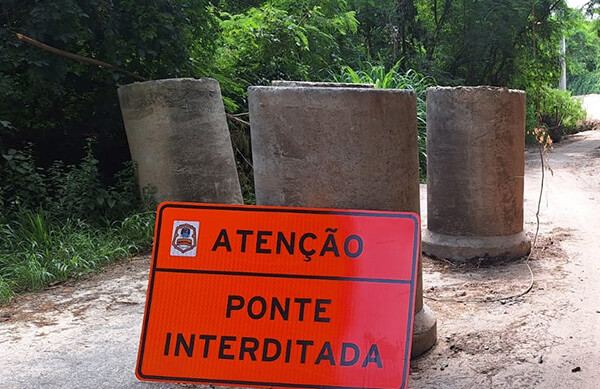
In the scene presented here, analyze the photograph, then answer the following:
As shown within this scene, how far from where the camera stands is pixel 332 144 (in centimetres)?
311

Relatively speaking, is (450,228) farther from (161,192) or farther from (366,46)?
(366,46)

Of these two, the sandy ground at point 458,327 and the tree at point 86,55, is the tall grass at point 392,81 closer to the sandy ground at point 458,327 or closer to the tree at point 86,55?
the tree at point 86,55

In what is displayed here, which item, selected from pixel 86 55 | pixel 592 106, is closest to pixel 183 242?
pixel 86 55

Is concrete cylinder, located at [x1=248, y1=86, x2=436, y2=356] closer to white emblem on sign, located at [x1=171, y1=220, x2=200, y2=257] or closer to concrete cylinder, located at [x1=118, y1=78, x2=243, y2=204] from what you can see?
white emblem on sign, located at [x1=171, y1=220, x2=200, y2=257]

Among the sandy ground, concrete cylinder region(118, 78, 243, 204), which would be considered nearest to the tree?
concrete cylinder region(118, 78, 243, 204)

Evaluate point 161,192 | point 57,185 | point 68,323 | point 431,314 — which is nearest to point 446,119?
point 431,314

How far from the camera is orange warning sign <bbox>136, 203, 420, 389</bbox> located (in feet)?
7.82

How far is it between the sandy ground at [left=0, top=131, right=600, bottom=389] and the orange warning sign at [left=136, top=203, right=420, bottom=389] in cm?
75

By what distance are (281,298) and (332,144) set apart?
0.94 metres

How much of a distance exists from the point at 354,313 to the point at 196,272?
623 millimetres

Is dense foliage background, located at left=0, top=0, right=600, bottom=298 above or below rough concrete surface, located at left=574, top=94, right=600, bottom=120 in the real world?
above

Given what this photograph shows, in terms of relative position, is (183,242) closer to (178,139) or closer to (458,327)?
(458,327)

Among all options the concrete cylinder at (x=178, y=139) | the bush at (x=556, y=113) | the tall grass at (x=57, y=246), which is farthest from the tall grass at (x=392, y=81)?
the tall grass at (x=57, y=246)

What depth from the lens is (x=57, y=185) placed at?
6688mm
